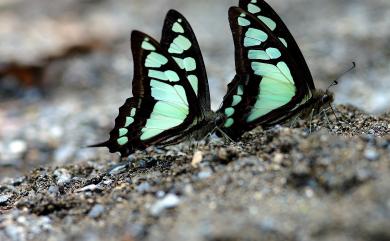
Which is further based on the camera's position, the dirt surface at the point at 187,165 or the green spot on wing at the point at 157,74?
the green spot on wing at the point at 157,74

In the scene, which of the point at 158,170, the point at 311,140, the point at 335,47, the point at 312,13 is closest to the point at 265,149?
the point at 311,140

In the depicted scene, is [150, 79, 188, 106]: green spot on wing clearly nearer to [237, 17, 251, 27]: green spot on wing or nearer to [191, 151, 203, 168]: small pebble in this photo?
[237, 17, 251, 27]: green spot on wing

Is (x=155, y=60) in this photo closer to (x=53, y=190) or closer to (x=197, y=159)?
(x=197, y=159)

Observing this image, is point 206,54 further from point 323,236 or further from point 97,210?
point 323,236

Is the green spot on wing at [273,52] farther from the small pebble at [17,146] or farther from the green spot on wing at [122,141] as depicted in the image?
the small pebble at [17,146]

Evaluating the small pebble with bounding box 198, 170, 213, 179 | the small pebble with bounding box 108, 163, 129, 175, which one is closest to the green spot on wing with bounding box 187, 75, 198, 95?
the small pebble with bounding box 108, 163, 129, 175

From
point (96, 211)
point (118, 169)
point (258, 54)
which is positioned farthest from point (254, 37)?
point (96, 211)

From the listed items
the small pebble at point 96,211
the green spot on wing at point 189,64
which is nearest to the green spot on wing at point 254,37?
the green spot on wing at point 189,64
